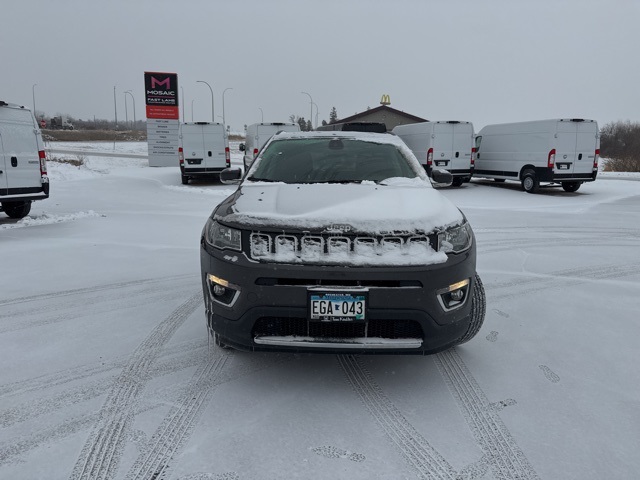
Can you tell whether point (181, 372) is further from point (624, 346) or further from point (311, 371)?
point (624, 346)

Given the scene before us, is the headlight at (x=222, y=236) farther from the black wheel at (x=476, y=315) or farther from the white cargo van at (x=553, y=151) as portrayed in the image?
the white cargo van at (x=553, y=151)

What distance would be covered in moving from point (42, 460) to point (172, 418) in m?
0.63

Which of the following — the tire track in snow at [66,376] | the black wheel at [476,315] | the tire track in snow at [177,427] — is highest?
the black wheel at [476,315]

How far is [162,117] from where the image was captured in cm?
2759

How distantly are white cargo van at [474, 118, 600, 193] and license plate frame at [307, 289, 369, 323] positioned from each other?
14.4 metres

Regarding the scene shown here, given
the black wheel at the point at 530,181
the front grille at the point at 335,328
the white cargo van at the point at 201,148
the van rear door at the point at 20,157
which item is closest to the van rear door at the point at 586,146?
the black wheel at the point at 530,181

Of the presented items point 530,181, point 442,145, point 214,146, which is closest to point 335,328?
point 530,181

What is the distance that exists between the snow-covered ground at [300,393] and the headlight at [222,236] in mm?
916

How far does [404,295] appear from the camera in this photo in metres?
2.53

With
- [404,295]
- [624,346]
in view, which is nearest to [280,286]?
[404,295]

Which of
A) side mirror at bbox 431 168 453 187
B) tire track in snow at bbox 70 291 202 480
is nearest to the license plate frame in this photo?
tire track in snow at bbox 70 291 202 480

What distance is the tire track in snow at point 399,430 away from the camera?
7.18ft

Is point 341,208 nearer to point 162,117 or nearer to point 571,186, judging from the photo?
point 571,186

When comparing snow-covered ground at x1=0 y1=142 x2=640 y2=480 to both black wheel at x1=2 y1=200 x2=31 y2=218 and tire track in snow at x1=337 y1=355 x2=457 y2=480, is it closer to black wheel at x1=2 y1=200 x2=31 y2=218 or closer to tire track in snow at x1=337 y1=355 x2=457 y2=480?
tire track in snow at x1=337 y1=355 x2=457 y2=480
